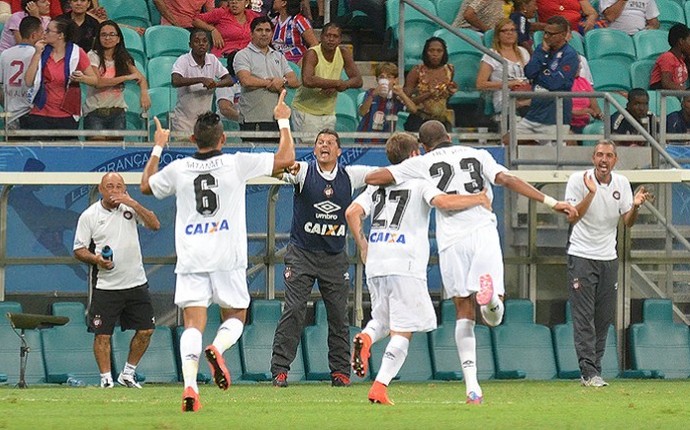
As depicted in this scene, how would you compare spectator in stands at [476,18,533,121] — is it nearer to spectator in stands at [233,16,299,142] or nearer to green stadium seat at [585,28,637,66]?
green stadium seat at [585,28,637,66]

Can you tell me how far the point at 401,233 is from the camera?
11.7 m

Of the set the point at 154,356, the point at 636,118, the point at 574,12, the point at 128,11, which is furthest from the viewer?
the point at 574,12

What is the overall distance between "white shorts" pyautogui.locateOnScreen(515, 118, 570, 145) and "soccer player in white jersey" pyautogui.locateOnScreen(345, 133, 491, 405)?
525 centimetres

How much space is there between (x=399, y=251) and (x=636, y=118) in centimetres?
658

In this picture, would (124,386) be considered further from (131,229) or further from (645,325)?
(645,325)

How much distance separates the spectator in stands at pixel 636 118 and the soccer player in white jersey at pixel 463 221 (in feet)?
19.9

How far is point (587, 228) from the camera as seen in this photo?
14.9m

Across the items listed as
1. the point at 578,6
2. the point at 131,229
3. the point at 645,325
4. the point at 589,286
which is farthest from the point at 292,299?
the point at 578,6

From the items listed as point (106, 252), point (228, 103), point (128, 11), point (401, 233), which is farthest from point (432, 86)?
point (401, 233)

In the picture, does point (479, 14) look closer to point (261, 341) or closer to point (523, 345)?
point (523, 345)

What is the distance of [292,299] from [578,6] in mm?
7838

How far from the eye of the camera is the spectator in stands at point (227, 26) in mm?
18016

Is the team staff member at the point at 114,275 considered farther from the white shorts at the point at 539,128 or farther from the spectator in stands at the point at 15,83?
the white shorts at the point at 539,128

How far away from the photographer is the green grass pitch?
30.5 feet
